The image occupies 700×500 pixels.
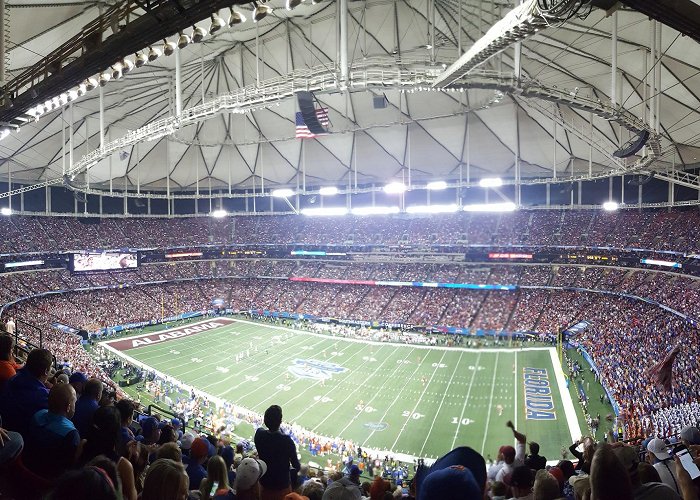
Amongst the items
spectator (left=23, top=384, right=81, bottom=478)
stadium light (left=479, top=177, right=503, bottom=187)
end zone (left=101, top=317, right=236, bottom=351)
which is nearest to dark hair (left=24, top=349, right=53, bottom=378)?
spectator (left=23, top=384, right=81, bottom=478)

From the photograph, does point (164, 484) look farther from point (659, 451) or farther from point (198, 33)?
point (198, 33)

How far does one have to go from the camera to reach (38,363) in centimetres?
497

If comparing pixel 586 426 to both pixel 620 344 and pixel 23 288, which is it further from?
pixel 23 288

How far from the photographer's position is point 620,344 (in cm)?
3020

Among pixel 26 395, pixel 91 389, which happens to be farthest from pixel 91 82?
pixel 26 395

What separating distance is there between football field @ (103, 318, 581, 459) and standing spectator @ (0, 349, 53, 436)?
64.8 feet

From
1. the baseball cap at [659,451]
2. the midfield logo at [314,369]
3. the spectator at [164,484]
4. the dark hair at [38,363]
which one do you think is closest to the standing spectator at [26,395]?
the dark hair at [38,363]

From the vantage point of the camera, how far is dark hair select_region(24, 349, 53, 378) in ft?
16.3

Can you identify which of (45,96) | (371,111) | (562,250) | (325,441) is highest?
(371,111)

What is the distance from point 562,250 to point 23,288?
2118 inches

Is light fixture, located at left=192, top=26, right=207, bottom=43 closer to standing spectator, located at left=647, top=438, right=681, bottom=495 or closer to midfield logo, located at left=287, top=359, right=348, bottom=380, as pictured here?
standing spectator, located at left=647, top=438, right=681, bottom=495

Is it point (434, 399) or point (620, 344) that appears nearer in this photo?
point (434, 399)

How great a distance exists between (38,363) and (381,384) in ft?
91.1

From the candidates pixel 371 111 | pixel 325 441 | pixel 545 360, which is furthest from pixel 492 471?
pixel 371 111
